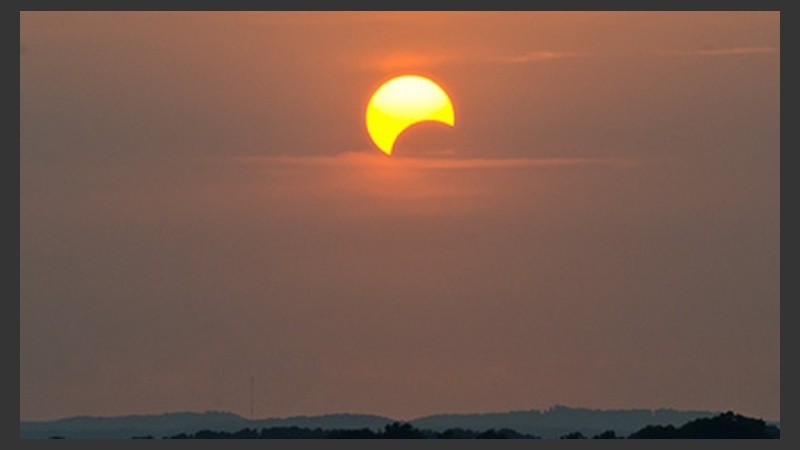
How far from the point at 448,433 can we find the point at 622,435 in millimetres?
5118

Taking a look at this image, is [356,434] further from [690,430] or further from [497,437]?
[690,430]

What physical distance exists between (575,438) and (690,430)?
399cm

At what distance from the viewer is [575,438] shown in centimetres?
7556

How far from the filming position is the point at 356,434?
77750 mm

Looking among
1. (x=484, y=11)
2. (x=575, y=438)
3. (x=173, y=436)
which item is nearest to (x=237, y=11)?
(x=484, y=11)

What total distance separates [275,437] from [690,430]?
11.5 m

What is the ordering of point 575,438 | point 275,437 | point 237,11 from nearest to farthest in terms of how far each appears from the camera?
point 575,438, point 275,437, point 237,11

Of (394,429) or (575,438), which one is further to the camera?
(394,429)

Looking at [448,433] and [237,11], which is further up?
[237,11]

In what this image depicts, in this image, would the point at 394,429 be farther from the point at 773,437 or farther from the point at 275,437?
the point at 773,437

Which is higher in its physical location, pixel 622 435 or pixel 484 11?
pixel 484 11

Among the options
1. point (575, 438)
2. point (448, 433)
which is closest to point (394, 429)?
point (448, 433)

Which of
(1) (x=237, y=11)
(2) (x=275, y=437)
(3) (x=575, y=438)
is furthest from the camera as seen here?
(1) (x=237, y=11)

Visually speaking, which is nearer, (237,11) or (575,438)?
(575,438)
